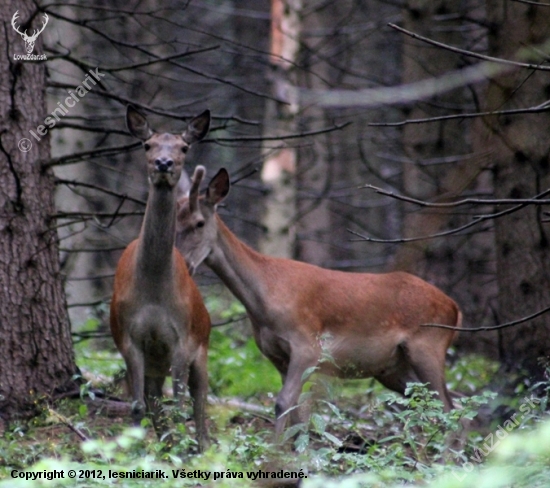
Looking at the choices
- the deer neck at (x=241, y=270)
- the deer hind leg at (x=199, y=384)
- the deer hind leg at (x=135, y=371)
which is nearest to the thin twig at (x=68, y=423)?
the deer hind leg at (x=135, y=371)

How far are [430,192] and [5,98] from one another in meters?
7.46

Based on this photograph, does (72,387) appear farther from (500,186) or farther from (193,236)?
(500,186)

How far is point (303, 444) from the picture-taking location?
581cm

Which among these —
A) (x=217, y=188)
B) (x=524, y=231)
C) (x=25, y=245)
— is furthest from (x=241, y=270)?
(x=524, y=231)

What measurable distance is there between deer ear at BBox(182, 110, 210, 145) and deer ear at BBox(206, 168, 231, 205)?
3.37 feet

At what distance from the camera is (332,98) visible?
15.1ft

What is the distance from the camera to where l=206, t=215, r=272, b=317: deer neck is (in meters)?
8.95

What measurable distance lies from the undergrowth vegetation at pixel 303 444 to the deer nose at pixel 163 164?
6.25 ft

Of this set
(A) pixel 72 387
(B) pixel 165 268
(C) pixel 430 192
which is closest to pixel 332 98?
(B) pixel 165 268

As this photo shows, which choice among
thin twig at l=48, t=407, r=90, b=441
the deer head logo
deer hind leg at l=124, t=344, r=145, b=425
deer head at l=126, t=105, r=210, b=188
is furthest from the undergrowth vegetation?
the deer head logo

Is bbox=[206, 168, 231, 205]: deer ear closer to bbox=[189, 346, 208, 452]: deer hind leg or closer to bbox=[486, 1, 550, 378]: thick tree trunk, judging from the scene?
bbox=[189, 346, 208, 452]: deer hind leg

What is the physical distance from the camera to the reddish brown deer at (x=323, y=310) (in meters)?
8.88

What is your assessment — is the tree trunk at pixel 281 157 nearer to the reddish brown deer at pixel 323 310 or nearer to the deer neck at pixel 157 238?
the reddish brown deer at pixel 323 310

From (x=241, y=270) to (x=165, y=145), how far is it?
68.8 inches
